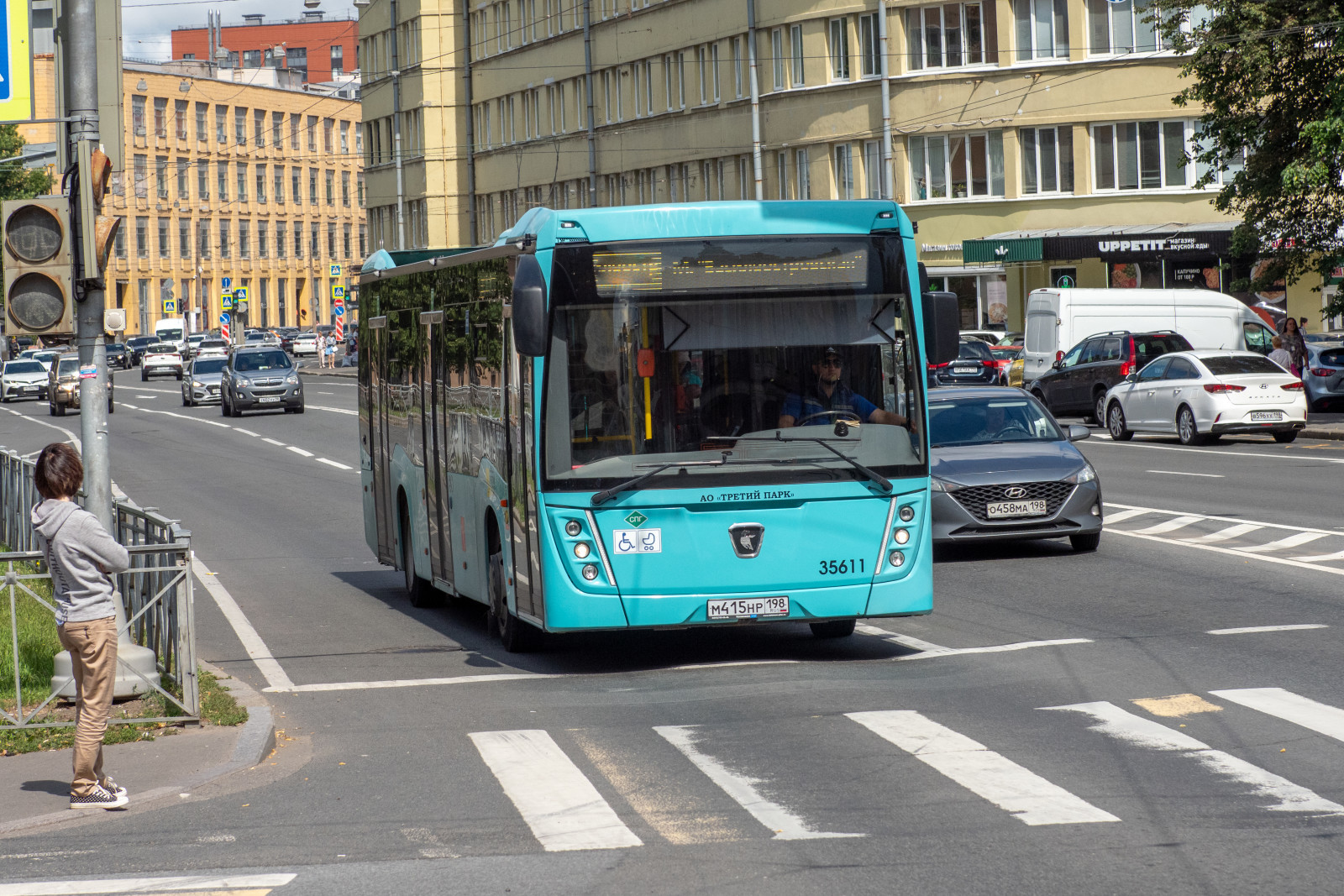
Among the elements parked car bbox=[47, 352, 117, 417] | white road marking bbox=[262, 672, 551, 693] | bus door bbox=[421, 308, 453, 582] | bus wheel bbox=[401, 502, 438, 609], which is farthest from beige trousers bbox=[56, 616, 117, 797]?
parked car bbox=[47, 352, 117, 417]

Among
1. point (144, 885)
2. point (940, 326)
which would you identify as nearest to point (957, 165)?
point (940, 326)

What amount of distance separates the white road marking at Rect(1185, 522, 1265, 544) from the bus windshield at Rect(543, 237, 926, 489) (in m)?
7.20

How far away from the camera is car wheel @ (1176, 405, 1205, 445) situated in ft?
104

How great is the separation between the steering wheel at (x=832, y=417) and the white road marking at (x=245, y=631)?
3406 millimetres

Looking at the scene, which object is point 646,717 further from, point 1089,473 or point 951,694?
point 1089,473

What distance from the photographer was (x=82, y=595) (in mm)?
8203

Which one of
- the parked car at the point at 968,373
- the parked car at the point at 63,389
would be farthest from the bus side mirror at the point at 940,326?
the parked car at the point at 63,389

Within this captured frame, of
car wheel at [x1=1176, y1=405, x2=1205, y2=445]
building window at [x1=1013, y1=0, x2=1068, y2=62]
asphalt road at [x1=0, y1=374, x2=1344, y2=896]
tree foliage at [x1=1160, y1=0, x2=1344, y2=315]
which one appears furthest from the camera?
building window at [x1=1013, y1=0, x2=1068, y2=62]

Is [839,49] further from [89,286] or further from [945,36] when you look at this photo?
[89,286]

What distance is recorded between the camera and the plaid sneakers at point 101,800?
26.3ft

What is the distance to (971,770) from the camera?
8.23m

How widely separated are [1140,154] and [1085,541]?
4285 centimetres

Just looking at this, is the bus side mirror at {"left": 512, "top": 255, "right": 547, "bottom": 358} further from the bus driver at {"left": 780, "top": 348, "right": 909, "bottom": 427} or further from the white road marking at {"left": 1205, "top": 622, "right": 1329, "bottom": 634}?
the white road marking at {"left": 1205, "top": 622, "right": 1329, "bottom": 634}

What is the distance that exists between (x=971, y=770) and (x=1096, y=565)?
813cm
